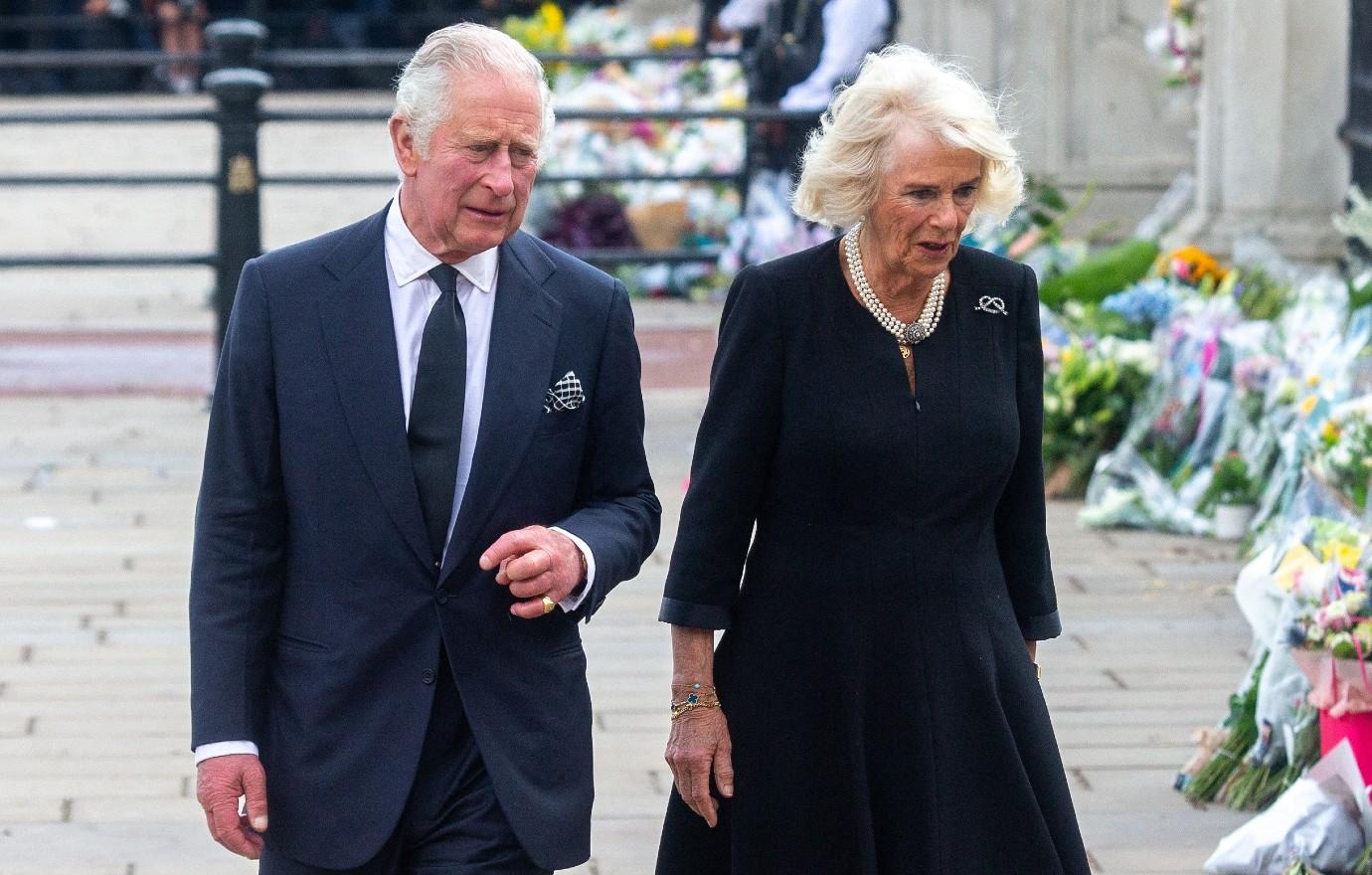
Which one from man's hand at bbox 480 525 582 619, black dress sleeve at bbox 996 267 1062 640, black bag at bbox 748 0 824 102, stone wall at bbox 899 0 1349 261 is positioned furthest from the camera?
black bag at bbox 748 0 824 102

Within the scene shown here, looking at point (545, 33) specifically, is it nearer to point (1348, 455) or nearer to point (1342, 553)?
point (1348, 455)

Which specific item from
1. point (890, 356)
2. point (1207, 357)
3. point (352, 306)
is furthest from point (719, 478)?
point (1207, 357)

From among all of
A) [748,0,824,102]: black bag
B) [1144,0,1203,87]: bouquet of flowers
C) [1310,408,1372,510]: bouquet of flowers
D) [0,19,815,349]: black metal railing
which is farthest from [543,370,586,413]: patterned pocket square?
[748,0,824,102]: black bag

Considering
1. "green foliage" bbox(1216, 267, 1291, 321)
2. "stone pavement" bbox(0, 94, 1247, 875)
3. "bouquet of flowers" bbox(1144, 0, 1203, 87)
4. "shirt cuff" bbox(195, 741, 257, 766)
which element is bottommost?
"stone pavement" bbox(0, 94, 1247, 875)

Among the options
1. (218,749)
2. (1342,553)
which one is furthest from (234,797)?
(1342,553)

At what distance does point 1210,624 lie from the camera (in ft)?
20.8

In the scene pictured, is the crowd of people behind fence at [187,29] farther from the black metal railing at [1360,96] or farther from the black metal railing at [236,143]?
the black metal railing at [1360,96]

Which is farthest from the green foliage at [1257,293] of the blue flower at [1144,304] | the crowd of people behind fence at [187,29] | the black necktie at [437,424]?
the crowd of people behind fence at [187,29]

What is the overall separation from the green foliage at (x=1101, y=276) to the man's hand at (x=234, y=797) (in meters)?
6.32

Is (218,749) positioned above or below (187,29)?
below

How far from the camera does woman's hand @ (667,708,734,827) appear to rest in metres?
3.19

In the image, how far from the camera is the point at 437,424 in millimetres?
2963

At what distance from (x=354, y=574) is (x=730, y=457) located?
21.8 inches

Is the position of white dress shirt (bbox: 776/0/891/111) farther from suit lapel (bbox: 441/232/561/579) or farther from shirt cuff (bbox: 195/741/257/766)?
shirt cuff (bbox: 195/741/257/766)
